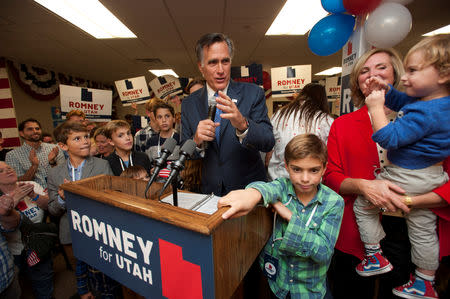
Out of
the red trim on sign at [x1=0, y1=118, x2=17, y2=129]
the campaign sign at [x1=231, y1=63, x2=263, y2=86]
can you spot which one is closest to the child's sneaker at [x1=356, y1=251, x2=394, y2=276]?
the campaign sign at [x1=231, y1=63, x2=263, y2=86]

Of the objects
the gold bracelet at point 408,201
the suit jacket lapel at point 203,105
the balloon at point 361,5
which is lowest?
the gold bracelet at point 408,201

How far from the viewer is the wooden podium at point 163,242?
602mm

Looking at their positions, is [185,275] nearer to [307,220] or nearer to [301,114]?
[307,220]

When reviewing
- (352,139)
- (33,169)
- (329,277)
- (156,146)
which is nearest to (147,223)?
(352,139)

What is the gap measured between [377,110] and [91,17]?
4423 mm

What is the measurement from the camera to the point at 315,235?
851 mm

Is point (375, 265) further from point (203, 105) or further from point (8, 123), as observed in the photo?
point (8, 123)

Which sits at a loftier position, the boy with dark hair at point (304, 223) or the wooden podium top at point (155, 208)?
the wooden podium top at point (155, 208)

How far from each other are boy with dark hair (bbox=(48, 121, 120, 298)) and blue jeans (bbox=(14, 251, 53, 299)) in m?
0.20

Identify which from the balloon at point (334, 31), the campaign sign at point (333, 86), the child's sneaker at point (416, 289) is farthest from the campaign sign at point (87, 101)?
the campaign sign at point (333, 86)

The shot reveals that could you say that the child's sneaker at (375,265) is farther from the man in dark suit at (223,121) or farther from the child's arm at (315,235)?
the man in dark suit at (223,121)

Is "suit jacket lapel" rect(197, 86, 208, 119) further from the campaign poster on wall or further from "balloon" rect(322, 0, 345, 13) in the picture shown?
"balloon" rect(322, 0, 345, 13)

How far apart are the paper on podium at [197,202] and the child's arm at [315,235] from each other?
1.02ft

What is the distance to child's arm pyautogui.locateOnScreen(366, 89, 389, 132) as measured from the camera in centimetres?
89
